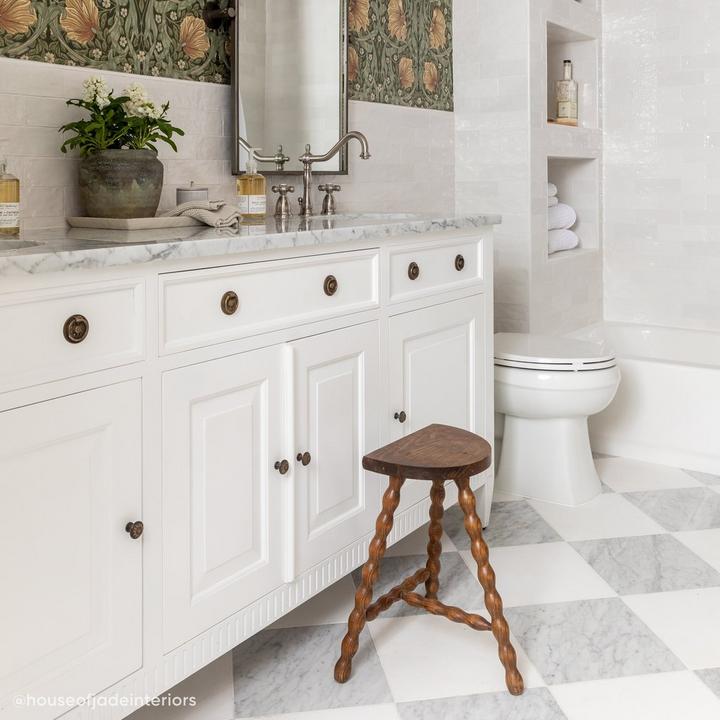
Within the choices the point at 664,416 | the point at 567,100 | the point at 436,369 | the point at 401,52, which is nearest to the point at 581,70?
the point at 567,100

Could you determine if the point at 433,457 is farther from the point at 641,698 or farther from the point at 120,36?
the point at 120,36

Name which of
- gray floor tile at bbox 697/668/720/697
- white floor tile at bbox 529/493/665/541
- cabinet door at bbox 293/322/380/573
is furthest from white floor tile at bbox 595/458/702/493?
cabinet door at bbox 293/322/380/573

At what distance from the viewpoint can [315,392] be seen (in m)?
1.79

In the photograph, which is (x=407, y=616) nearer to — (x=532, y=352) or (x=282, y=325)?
(x=282, y=325)

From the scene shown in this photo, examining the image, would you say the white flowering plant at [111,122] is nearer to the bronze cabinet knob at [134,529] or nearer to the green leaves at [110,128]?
the green leaves at [110,128]

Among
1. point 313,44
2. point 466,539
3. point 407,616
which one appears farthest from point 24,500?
point 313,44

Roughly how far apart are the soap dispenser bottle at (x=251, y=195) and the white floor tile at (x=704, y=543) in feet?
4.89

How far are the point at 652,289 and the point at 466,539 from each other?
71.3 inches

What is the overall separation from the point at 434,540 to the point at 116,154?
1132 mm

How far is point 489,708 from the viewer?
170cm

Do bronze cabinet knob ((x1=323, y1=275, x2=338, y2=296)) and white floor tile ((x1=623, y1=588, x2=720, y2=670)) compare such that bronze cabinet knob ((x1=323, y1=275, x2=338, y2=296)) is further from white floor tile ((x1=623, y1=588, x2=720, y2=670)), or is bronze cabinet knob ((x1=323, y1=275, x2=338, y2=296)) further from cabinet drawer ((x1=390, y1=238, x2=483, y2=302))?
white floor tile ((x1=623, y1=588, x2=720, y2=670))

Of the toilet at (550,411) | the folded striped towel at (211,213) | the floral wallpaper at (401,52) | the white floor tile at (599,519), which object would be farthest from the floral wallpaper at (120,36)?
the white floor tile at (599,519)

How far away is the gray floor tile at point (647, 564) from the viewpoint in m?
2.21

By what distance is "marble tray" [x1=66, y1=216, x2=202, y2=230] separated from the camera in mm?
1800
